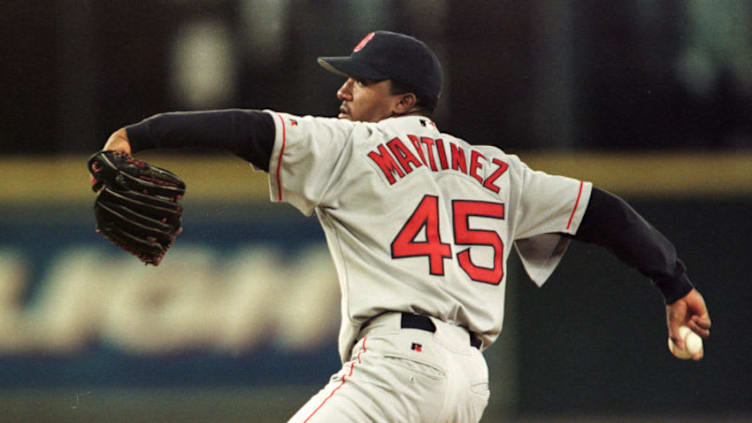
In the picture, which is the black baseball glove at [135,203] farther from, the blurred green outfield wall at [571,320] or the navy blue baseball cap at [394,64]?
the blurred green outfield wall at [571,320]

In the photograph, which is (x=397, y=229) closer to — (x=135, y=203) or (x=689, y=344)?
(x=135, y=203)

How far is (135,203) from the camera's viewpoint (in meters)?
2.90

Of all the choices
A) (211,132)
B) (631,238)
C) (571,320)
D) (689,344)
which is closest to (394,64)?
(211,132)

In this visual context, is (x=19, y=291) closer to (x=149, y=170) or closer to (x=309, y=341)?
(x=309, y=341)

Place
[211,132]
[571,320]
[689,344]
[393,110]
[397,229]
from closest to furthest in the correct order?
[211,132], [397,229], [689,344], [393,110], [571,320]

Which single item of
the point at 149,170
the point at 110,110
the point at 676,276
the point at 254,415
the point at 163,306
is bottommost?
the point at 254,415

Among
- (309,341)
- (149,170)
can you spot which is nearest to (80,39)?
(309,341)

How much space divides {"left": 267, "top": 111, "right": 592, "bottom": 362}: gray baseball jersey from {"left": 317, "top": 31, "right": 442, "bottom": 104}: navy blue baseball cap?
0.62 ft

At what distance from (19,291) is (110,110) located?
3.53ft

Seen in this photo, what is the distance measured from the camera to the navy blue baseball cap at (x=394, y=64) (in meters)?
3.37

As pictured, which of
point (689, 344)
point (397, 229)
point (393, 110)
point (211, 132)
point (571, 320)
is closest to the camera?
point (211, 132)

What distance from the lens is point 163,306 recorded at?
6586mm

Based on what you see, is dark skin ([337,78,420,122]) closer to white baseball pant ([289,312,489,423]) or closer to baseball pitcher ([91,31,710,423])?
baseball pitcher ([91,31,710,423])

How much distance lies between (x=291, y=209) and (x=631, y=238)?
3.44 meters
